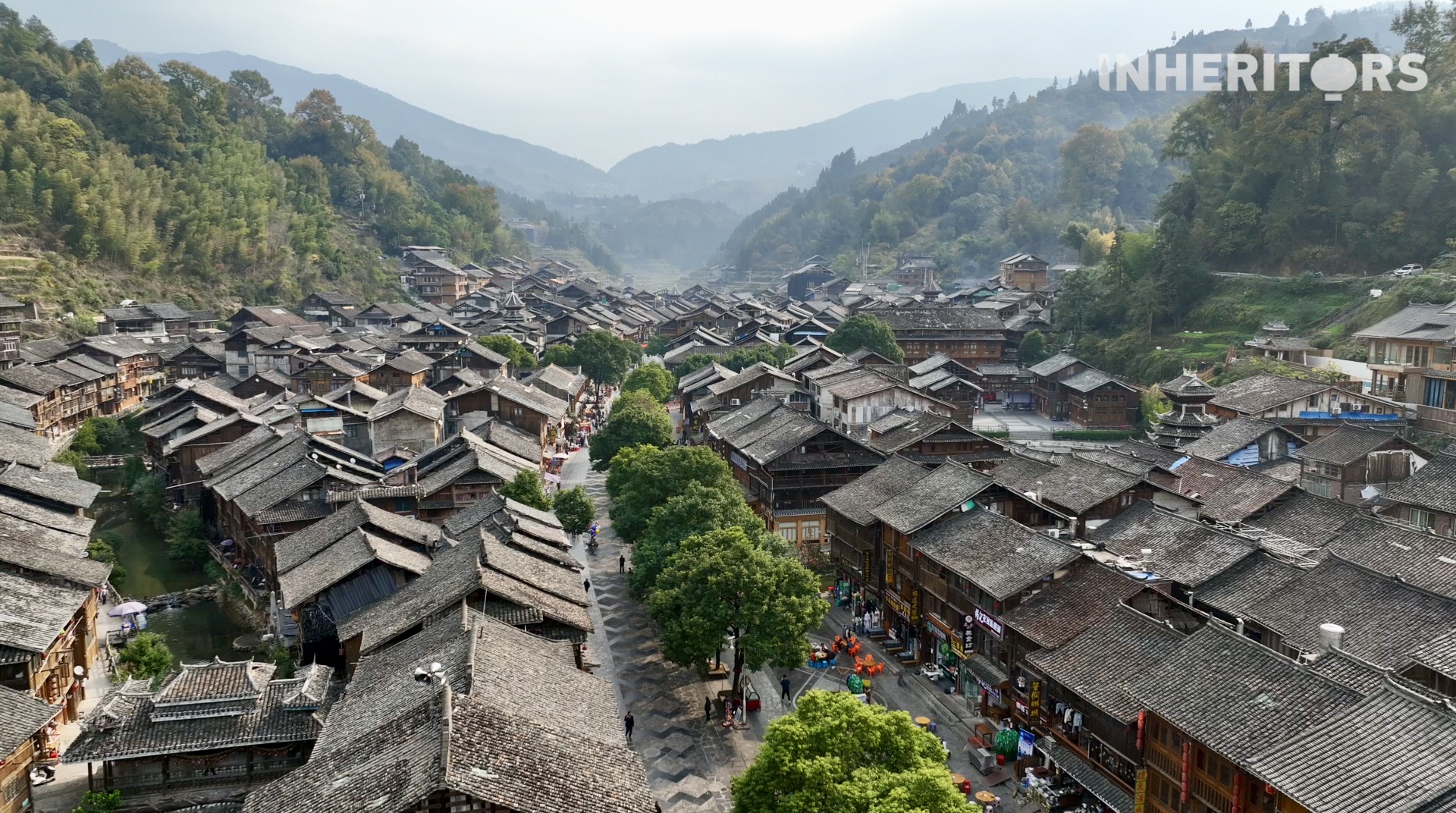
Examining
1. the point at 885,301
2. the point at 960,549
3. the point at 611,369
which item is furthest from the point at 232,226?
the point at 960,549

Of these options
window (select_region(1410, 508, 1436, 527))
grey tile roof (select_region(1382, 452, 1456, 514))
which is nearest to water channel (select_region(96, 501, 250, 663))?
grey tile roof (select_region(1382, 452, 1456, 514))

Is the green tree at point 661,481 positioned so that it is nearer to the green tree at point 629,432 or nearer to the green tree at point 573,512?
the green tree at point 573,512

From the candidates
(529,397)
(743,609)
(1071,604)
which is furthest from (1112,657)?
(529,397)

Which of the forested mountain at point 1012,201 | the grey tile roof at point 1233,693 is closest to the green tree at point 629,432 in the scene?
the grey tile roof at point 1233,693

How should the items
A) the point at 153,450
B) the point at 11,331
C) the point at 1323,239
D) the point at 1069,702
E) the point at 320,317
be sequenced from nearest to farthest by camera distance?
the point at 1069,702
the point at 153,450
the point at 11,331
the point at 1323,239
the point at 320,317

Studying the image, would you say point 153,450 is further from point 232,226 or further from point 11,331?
point 232,226

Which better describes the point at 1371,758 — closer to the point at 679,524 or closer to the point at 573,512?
the point at 679,524

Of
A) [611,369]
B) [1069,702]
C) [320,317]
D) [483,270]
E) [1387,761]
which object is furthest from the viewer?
[483,270]
